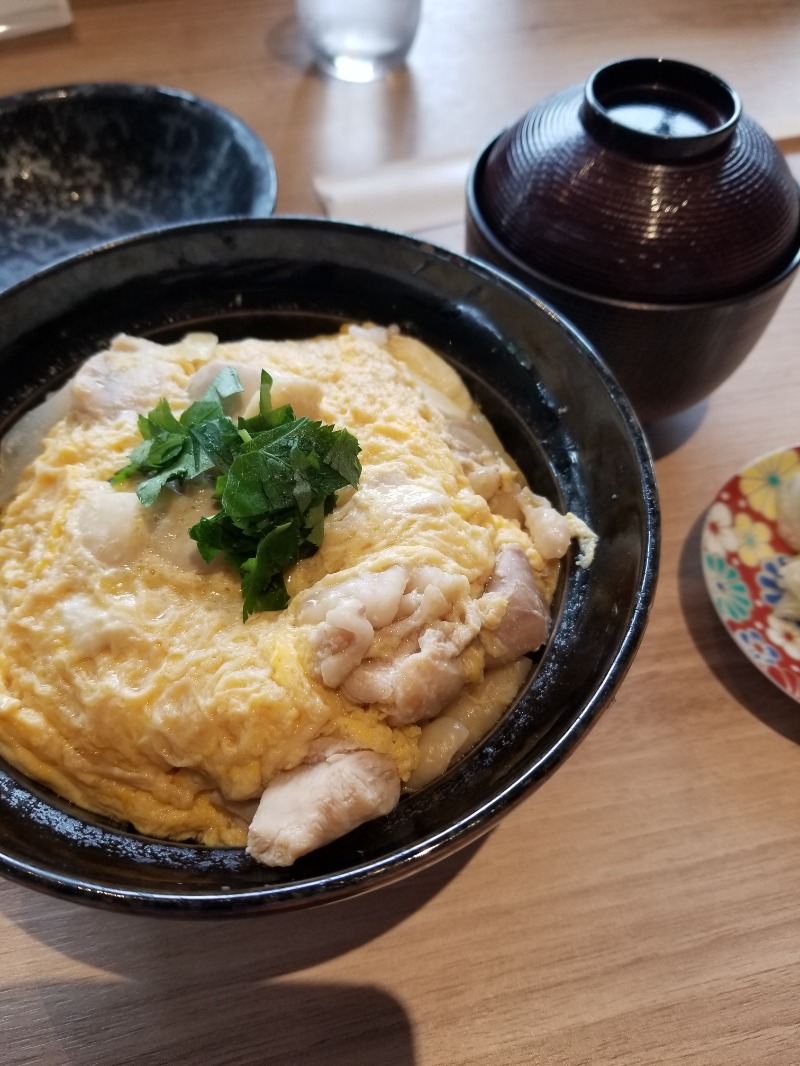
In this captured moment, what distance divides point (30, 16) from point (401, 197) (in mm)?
1780

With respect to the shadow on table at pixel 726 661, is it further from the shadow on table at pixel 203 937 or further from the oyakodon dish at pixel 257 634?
the shadow on table at pixel 203 937

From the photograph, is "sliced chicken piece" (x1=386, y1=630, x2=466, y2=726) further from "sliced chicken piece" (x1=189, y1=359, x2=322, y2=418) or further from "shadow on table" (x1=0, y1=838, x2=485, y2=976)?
"sliced chicken piece" (x1=189, y1=359, x2=322, y2=418)

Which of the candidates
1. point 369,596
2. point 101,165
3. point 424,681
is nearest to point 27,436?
point 369,596

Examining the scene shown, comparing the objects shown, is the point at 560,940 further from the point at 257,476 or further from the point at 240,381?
the point at 240,381

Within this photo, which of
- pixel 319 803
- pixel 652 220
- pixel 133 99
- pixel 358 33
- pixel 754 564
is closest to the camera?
pixel 319 803

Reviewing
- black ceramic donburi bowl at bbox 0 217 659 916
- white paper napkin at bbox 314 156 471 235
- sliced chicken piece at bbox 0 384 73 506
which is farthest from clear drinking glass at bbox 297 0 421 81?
sliced chicken piece at bbox 0 384 73 506

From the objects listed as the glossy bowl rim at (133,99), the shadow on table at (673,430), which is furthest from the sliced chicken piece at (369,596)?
the glossy bowl rim at (133,99)

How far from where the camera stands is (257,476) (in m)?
1.20

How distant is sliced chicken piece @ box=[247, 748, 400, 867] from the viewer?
1.04 metres

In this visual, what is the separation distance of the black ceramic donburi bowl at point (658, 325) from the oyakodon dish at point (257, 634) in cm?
44

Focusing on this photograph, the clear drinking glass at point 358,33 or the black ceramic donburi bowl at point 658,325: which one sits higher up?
the clear drinking glass at point 358,33

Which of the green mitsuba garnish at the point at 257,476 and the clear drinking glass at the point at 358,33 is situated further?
the clear drinking glass at the point at 358,33

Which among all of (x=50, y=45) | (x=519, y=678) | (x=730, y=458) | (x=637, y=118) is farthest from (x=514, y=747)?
(x=50, y=45)

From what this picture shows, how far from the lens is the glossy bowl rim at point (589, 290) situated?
5.21 ft
